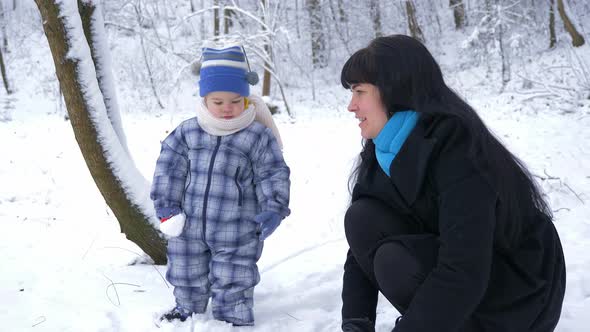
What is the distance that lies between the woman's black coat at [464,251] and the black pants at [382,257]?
26mm

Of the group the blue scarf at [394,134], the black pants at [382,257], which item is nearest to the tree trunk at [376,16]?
the black pants at [382,257]

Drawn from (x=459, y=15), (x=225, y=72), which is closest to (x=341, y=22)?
(x=459, y=15)

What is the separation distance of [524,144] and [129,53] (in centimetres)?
1432

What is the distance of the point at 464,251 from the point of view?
1.22 m

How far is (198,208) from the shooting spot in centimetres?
197

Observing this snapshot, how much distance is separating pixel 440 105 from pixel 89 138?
1820 mm

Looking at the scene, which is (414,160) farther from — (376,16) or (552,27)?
(376,16)

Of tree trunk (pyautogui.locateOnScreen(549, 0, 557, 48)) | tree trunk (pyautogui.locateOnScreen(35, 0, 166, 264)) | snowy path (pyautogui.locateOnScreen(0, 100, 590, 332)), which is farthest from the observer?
tree trunk (pyautogui.locateOnScreen(549, 0, 557, 48))

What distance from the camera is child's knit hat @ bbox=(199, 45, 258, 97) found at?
1.92m

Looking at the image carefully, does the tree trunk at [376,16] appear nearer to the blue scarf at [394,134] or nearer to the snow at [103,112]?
the snow at [103,112]

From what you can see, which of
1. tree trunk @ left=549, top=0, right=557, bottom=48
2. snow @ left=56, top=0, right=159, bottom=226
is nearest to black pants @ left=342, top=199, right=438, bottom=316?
snow @ left=56, top=0, right=159, bottom=226

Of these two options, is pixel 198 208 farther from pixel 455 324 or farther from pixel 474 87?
pixel 474 87

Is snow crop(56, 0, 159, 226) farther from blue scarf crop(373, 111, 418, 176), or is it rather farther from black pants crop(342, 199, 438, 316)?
blue scarf crop(373, 111, 418, 176)

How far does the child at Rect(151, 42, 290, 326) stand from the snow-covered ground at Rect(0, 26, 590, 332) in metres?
0.16
